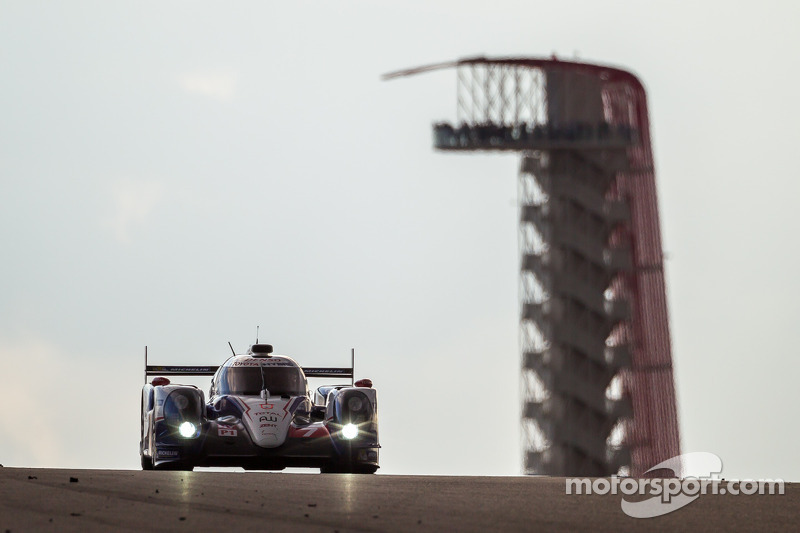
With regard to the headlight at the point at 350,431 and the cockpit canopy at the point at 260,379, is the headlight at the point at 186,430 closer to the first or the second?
the cockpit canopy at the point at 260,379

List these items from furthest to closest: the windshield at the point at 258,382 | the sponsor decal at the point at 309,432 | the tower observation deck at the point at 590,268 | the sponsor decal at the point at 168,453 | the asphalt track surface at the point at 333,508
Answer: the tower observation deck at the point at 590,268 → the windshield at the point at 258,382 → the sponsor decal at the point at 309,432 → the sponsor decal at the point at 168,453 → the asphalt track surface at the point at 333,508

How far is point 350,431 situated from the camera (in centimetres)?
3108

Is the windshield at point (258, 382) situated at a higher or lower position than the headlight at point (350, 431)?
higher

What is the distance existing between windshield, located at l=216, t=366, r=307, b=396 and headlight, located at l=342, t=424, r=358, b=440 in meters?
1.78

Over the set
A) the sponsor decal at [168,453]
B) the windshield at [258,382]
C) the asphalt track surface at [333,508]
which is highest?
the windshield at [258,382]

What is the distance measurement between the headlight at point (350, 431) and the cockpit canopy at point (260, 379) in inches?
70.3

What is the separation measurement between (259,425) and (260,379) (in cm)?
205

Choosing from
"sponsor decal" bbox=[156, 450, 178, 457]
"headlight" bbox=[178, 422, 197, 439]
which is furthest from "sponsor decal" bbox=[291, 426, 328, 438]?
"sponsor decal" bbox=[156, 450, 178, 457]

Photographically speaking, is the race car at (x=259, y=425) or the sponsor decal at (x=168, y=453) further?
the race car at (x=259, y=425)

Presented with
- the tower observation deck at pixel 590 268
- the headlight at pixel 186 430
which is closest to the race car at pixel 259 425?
the headlight at pixel 186 430

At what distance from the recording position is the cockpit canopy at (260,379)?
32.3 meters

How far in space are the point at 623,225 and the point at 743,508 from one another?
76.4 metres

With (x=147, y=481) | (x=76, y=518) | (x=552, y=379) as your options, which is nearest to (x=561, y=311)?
(x=552, y=379)

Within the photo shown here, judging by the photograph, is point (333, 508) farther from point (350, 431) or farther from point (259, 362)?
point (259, 362)
